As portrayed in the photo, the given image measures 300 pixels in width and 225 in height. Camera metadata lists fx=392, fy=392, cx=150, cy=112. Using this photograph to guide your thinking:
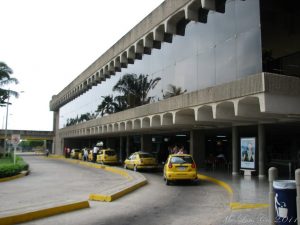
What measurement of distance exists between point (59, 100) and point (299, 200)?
6797 centimetres

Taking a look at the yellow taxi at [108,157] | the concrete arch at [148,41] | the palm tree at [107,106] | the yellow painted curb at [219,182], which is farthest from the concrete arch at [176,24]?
the yellow taxi at [108,157]

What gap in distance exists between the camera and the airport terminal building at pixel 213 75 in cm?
1620

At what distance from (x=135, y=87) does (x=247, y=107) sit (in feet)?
54.9

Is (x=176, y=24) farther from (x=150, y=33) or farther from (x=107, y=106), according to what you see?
(x=107, y=106)

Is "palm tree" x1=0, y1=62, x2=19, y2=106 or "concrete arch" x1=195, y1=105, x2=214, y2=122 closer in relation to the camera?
"concrete arch" x1=195, y1=105, x2=214, y2=122

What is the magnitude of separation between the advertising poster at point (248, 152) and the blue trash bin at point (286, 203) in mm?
12893

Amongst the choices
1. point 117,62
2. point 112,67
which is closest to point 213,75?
point 117,62

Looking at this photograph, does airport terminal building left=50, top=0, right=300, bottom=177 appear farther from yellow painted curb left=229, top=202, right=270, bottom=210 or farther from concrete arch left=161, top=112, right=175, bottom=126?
yellow painted curb left=229, top=202, right=270, bottom=210

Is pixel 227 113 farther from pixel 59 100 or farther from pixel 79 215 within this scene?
pixel 59 100

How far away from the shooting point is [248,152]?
66.3ft

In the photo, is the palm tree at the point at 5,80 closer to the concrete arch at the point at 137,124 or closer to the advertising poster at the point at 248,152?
the concrete arch at the point at 137,124

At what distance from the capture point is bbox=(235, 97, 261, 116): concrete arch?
642 inches

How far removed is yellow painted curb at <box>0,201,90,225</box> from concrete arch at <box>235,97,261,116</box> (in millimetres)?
7816

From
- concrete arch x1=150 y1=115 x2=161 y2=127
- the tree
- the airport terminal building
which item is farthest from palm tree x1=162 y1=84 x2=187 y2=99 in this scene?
the tree
